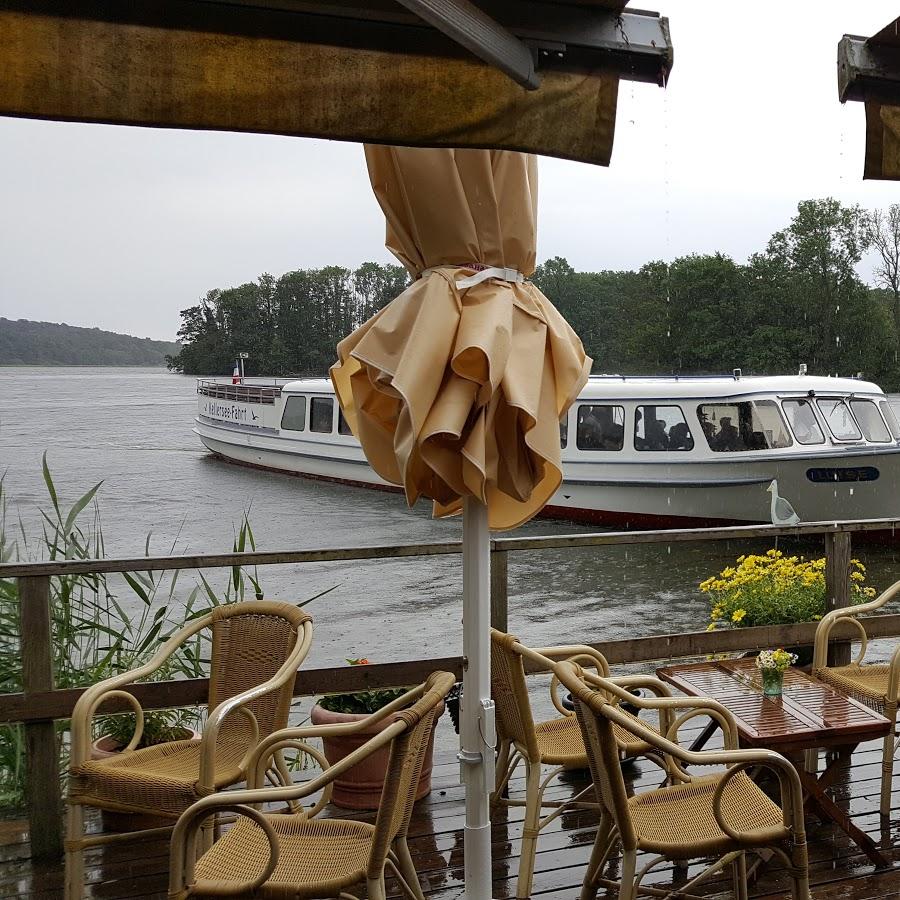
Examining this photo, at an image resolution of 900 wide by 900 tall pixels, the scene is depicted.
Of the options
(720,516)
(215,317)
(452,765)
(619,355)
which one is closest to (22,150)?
(215,317)

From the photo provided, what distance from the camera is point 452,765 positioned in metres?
3.77

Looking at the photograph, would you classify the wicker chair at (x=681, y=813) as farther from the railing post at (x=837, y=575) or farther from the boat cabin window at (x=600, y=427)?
the boat cabin window at (x=600, y=427)

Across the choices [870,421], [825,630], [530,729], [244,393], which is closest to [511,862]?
[530,729]

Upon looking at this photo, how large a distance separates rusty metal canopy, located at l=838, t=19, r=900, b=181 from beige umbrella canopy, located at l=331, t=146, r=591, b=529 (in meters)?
0.71

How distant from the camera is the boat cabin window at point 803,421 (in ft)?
52.1


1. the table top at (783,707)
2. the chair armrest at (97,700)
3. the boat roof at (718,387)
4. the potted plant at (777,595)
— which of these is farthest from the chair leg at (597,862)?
the boat roof at (718,387)

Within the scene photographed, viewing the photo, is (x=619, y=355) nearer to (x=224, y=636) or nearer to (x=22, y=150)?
(x=224, y=636)

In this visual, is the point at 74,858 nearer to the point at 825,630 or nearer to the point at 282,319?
the point at 825,630

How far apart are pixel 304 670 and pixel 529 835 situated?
3.02ft

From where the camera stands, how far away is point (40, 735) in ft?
9.96

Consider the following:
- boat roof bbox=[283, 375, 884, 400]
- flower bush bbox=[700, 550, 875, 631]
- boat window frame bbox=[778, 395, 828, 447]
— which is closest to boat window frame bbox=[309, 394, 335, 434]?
boat roof bbox=[283, 375, 884, 400]

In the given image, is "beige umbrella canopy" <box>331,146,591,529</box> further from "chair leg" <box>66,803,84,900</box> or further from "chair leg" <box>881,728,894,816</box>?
"chair leg" <box>881,728,894,816</box>

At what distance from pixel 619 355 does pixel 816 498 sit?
37.7 meters

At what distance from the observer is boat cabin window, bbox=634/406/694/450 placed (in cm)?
1670
